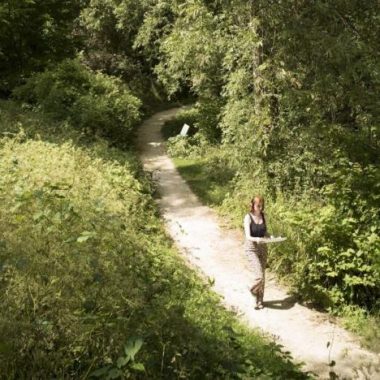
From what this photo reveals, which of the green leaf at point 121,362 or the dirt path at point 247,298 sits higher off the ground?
the green leaf at point 121,362

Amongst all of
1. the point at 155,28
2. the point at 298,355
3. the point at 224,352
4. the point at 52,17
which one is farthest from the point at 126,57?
the point at 224,352

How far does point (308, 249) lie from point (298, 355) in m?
2.51

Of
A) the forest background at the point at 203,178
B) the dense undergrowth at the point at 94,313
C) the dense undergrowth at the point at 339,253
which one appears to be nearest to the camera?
the dense undergrowth at the point at 94,313

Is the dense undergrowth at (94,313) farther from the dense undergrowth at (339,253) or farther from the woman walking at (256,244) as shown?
the dense undergrowth at (339,253)

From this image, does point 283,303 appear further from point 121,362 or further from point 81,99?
point 81,99

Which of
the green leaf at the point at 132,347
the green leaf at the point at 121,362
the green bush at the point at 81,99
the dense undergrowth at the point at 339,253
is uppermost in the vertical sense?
the green bush at the point at 81,99

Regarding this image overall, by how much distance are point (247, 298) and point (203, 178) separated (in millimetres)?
7718

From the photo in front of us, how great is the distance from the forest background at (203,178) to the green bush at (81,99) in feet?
0.21

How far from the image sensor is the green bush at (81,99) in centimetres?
1742

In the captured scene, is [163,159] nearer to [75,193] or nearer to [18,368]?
[75,193]

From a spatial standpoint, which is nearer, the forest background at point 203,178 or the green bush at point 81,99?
the forest background at point 203,178

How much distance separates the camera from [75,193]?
9336 millimetres

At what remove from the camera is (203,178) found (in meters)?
16.7

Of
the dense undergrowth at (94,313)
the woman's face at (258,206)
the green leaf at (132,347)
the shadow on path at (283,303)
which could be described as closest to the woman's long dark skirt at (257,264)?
the shadow on path at (283,303)
